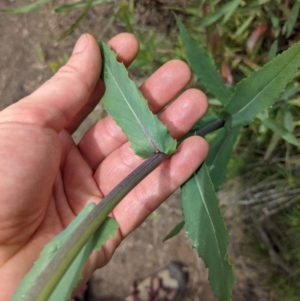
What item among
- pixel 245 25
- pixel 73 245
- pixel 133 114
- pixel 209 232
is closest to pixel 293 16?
pixel 245 25

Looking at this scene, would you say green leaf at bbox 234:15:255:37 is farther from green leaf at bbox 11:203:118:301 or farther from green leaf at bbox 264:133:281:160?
green leaf at bbox 11:203:118:301

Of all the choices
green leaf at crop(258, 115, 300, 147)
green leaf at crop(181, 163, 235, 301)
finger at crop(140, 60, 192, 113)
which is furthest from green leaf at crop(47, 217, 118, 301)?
green leaf at crop(258, 115, 300, 147)

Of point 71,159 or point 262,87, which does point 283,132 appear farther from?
point 71,159

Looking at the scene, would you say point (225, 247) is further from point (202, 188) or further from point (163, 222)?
point (163, 222)

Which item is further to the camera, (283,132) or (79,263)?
(283,132)

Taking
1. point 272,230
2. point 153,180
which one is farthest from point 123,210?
point 272,230

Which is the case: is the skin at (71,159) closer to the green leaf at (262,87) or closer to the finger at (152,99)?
the finger at (152,99)

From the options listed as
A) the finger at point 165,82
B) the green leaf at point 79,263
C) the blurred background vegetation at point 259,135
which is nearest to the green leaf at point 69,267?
the green leaf at point 79,263
